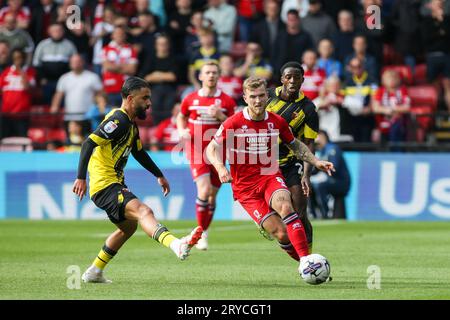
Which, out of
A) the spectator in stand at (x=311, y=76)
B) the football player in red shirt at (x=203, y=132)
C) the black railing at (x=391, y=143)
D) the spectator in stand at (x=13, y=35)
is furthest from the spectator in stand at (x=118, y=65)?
the football player in red shirt at (x=203, y=132)

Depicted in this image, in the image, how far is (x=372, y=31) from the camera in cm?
→ 2378

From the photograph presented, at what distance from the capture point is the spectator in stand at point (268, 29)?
24.0 m

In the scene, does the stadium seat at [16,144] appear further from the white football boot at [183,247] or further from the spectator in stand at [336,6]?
the white football boot at [183,247]

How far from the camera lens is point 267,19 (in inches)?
949

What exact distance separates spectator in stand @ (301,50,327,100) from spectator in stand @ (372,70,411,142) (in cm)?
116

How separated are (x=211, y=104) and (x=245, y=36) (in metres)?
8.82

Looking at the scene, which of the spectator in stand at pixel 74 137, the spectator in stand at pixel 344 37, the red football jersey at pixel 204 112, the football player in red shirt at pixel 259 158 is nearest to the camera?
the football player in red shirt at pixel 259 158

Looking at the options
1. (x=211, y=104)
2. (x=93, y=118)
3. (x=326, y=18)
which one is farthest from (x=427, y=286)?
(x=326, y=18)

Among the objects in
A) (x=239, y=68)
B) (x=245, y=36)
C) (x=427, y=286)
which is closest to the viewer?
(x=427, y=286)

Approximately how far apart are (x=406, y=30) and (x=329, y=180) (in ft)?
15.0

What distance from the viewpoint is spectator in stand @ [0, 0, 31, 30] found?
991 inches

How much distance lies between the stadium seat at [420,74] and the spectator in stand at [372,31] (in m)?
0.92

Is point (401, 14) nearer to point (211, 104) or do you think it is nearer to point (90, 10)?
point (90, 10)

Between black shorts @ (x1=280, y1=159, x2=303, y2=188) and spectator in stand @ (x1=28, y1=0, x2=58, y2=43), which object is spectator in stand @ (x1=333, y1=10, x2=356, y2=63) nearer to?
spectator in stand @ (x1=28, y1=0, x2=58, y2=43)
